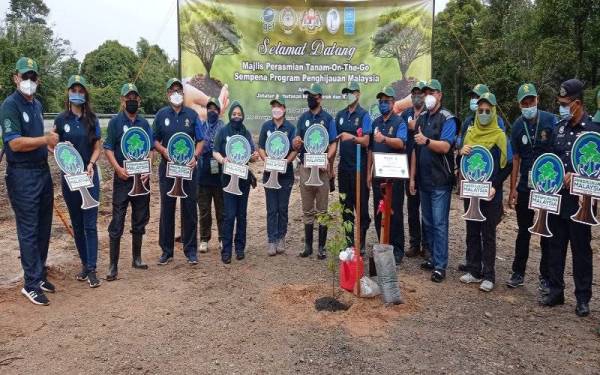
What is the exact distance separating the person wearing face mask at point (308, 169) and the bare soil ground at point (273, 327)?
568 mm

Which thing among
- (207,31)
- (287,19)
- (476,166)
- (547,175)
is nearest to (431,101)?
(476,166)

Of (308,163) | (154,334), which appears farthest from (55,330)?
(308,163)

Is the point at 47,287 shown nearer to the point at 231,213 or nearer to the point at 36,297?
the point at 36,297

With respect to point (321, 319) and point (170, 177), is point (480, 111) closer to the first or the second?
point (321, 319)

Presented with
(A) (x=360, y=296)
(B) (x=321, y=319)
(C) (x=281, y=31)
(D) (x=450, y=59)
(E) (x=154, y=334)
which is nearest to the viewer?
(E) (x=154, y=334)

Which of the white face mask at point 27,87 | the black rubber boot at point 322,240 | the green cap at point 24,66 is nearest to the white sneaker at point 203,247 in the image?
the black rubber boot at point 322,240

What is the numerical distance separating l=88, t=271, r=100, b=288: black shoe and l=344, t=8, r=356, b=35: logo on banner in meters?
6.97

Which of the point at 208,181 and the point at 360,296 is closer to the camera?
the point at 360,296

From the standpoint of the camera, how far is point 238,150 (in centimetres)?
614

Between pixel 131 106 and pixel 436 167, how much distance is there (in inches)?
139

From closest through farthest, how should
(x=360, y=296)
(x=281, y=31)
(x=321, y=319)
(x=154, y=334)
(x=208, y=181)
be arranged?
(x=154, y=334) < (x=321, y=319) < (x=360, y=296) < (x=208, y=181) < (x=281, y=31)

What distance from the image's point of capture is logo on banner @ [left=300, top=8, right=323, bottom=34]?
9.83 metres

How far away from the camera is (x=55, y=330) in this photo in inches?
169

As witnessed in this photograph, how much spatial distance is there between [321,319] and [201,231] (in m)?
2.94
